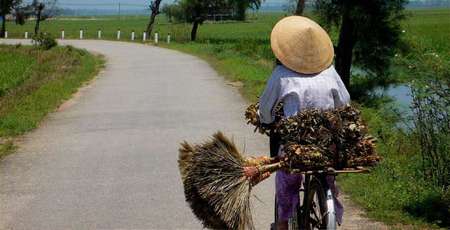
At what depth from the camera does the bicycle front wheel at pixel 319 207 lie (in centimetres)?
394

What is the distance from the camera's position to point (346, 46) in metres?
26.9

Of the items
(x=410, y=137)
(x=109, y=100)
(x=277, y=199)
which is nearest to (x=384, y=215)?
(x=277, y=199)

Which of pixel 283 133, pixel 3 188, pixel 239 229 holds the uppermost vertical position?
pixel 283 133

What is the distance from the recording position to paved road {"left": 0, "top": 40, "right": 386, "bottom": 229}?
6.30 meters

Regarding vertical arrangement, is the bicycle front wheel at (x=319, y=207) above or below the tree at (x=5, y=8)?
below

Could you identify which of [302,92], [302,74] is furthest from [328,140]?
[302,74]

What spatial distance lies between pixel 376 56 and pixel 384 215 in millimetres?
22026

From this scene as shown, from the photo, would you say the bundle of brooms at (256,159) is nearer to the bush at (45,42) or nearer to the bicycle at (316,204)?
the bicycle at (316,204)

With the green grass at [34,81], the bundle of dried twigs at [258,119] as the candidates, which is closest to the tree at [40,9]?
the green grass at [34,81]

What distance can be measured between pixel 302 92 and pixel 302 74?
0.13 metres

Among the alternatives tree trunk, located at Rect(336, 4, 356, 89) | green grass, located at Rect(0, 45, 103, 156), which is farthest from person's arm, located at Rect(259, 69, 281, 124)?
tree trunk, located at Rect(336, 4, 356, 89)

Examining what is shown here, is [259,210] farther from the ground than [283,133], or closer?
closer

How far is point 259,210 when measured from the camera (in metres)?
6.34

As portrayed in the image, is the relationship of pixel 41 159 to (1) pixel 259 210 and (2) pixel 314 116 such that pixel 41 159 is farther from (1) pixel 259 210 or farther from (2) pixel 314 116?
(2) pixel 314 116
